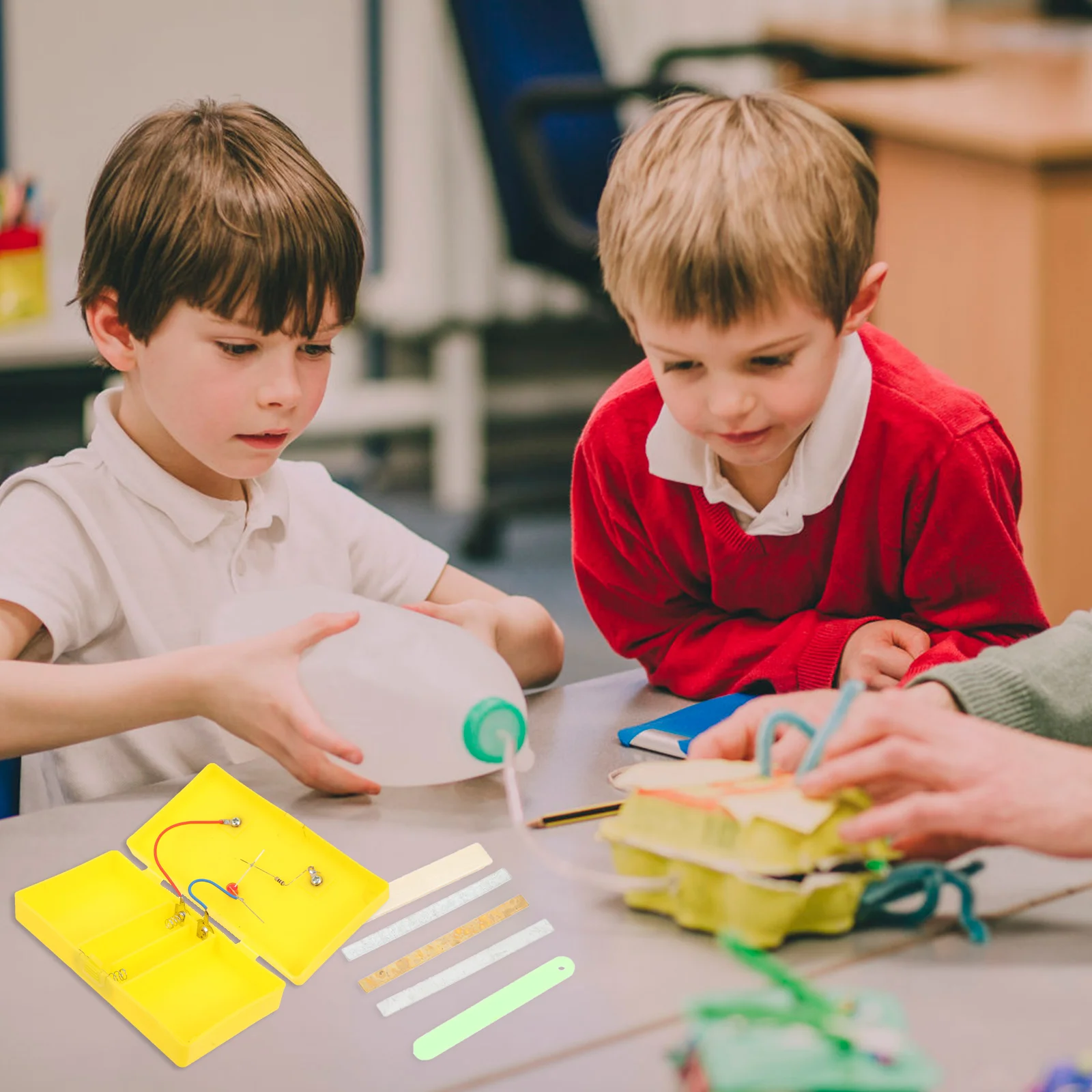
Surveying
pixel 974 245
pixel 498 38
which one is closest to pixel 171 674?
pixel 974 245

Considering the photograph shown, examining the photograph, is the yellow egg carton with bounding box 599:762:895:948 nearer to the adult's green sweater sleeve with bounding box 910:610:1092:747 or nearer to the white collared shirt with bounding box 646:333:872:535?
the adult's green sweater sleeve with bounding box 910:610:1092:747

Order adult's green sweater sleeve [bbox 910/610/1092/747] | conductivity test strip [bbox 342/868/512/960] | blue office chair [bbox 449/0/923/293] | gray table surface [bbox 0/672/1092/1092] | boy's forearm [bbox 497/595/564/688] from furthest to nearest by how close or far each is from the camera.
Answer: blue office chair [bbox 449/0/923/293] < boy's forearm [bbox 497/595/564/688] < adult's green sweater sleeve [bbox 910/610/1092/747] < conductivity test strip [bbox 342/868/512/960] < gray table surface [bbox 0/672/1092/1092]

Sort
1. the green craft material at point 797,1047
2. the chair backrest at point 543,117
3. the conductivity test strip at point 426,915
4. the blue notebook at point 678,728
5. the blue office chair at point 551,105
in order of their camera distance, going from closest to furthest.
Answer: the green craft material at point 797,1047, the conductivity test strip at point 426,915, the blue notebook at point 678,728, the blue office chair at point 551,105, the chair backrest at point 543,117

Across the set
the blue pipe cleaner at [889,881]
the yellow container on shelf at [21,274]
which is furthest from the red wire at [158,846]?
the yellow container on shelf at [21,274]

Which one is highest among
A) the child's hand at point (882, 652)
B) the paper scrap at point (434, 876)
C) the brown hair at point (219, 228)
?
the brown hair at point (219, 228)

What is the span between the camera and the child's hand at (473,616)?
98 cm

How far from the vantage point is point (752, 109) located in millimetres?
913

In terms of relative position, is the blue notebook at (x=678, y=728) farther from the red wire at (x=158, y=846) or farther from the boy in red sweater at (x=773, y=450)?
the red wire at (x=158, y=846)

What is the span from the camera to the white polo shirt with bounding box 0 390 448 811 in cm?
98

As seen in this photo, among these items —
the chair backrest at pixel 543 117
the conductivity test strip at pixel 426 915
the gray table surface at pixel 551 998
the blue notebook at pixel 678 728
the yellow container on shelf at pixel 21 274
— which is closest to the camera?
the gray table surface at pixel 551 998

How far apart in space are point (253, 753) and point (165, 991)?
0.29m

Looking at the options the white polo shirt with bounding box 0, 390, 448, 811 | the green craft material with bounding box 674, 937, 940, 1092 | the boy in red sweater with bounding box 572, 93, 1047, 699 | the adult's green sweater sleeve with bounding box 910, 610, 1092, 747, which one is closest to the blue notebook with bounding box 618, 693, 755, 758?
the boy in red sweater with bounding box 572, 93, 1047, 699

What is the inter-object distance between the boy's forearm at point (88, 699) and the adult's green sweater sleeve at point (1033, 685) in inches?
17.5

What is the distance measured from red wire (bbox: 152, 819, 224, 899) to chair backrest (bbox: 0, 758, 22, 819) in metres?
0.23
